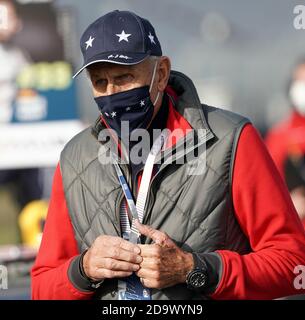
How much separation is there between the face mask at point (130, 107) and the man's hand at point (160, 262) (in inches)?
14.9

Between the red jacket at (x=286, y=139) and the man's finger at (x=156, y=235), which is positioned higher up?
the man's finger at (x=156, y=235)

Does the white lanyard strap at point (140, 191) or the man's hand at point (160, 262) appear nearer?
the man's hand at point (160, 262)

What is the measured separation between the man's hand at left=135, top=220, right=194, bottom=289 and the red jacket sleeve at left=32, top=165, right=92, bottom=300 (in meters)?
0.36

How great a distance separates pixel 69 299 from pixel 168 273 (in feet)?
1.38

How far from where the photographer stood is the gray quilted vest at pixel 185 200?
2.60 metres

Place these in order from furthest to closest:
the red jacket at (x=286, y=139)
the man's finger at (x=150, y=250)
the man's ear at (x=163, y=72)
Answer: the red jacket at (x=286, y=139) < the man's ear at (x=163, y=72) < the man's finger at (x=150, y=250)

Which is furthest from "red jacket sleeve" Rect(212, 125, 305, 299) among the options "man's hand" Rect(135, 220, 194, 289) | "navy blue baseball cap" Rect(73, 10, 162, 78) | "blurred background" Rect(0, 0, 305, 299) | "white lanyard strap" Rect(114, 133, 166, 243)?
"blurred background" Rect(0, 0, 305, 299)

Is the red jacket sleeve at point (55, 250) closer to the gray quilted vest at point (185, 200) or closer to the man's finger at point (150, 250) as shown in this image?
the gray quilted vest at point (185, 200)

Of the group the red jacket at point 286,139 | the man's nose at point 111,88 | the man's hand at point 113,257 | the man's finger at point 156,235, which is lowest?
the red jacket at point 286,139

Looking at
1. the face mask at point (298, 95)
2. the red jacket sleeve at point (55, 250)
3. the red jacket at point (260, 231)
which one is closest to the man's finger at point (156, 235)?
the red jacket at point (260, 231)
